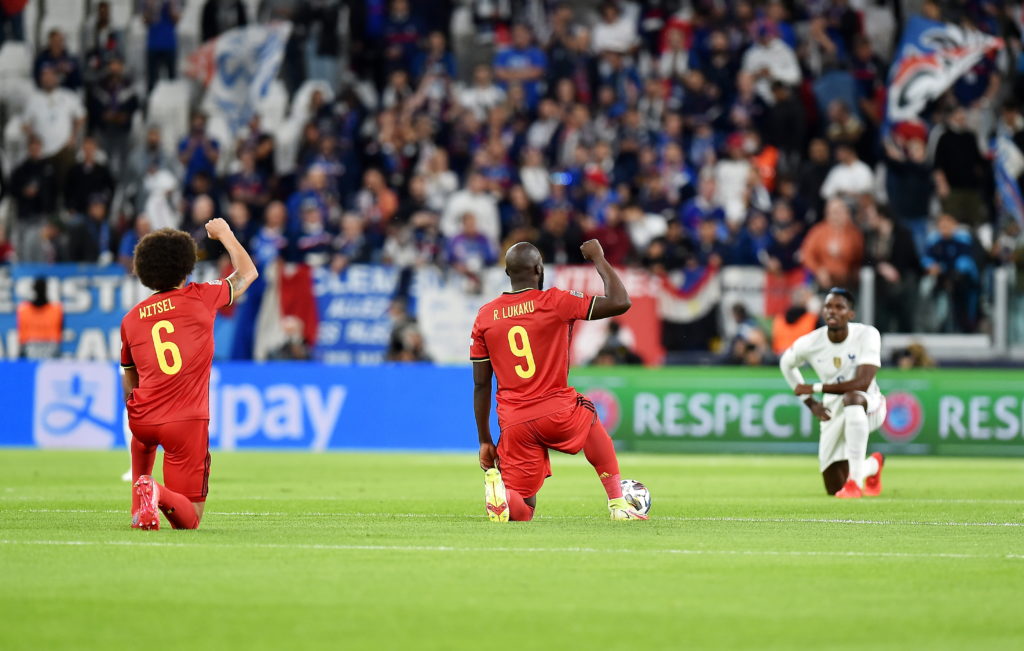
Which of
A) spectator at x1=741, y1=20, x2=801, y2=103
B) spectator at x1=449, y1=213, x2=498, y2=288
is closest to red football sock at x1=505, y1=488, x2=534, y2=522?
spectator at x1=449, y1=213, x2=498, y2=288

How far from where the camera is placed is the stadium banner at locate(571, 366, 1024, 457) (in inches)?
922

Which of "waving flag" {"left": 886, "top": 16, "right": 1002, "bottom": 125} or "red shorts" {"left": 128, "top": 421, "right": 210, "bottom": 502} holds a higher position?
"waving flag" {"left": 886, "top": 16, "right": 1002, "bottom": 125}

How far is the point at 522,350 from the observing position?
11.7m

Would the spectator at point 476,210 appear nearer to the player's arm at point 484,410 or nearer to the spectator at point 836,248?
the spectator at point 836,248

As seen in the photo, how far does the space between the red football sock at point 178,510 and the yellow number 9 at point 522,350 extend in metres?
2.38

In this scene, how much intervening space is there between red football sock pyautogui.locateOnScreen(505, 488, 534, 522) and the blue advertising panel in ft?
41.1

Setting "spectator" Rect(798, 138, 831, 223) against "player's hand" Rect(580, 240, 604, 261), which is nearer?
"player's hand" Rect(580, 240, 604, 261)

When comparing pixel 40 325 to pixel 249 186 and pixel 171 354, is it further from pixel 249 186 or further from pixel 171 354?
pixel 171 354

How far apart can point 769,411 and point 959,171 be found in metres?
4.84

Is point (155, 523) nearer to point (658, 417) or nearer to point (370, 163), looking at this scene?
point (658, 417)

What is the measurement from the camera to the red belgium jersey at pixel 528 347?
11688 millimetres

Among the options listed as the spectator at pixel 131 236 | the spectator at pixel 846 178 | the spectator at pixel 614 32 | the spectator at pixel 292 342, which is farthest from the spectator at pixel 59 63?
the spectator at pixel 846 178

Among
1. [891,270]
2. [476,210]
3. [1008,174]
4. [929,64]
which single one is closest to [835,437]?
[891,270]

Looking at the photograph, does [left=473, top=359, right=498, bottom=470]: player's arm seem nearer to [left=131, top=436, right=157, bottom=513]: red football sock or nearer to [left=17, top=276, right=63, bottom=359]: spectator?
[left=131, top=436, right=157, bottom=513]: red football sock
